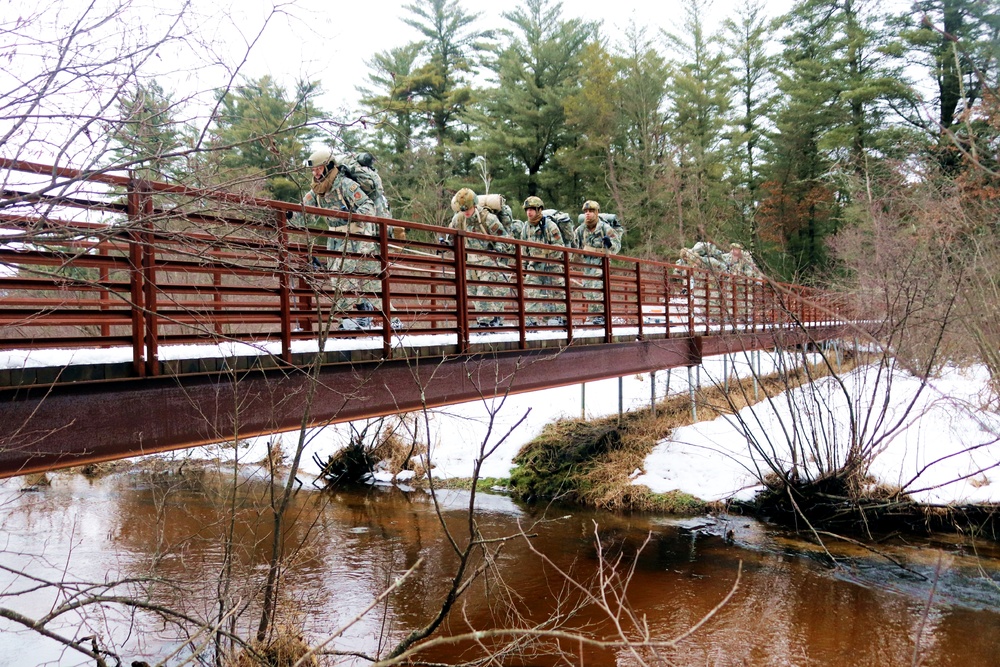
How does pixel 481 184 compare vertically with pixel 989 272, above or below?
above

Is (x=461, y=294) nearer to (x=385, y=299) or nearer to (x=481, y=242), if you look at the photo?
(x=385, y=299)

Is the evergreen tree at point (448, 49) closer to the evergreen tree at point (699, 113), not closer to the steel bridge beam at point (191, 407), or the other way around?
the evergreen tree at point (699, 113)

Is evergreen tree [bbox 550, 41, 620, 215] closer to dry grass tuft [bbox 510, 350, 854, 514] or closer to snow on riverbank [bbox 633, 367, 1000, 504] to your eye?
dry grass tuft [bbox 510, 350, 854, 514]

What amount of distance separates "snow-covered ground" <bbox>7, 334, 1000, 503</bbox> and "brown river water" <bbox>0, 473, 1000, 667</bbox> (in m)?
1.08

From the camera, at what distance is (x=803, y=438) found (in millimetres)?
12797

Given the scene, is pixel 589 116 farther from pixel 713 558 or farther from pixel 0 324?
pixel 0 324

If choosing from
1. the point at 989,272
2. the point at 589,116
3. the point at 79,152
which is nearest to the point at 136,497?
the point at 79,152

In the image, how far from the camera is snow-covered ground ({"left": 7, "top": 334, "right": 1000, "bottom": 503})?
10180mm

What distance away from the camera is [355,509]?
12.3 m

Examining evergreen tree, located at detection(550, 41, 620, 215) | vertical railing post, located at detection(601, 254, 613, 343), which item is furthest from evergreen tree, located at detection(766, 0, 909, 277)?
vertical railing post, located at detection(601, 254, 613, 343)

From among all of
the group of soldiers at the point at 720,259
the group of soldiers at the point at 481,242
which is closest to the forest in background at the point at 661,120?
the group of soldiers at the point at 720,259

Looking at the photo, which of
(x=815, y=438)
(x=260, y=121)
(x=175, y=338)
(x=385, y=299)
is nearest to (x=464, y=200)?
(x=385, y=299)

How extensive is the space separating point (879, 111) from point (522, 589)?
28095 millimetres

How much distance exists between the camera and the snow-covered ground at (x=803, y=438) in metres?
10.2
